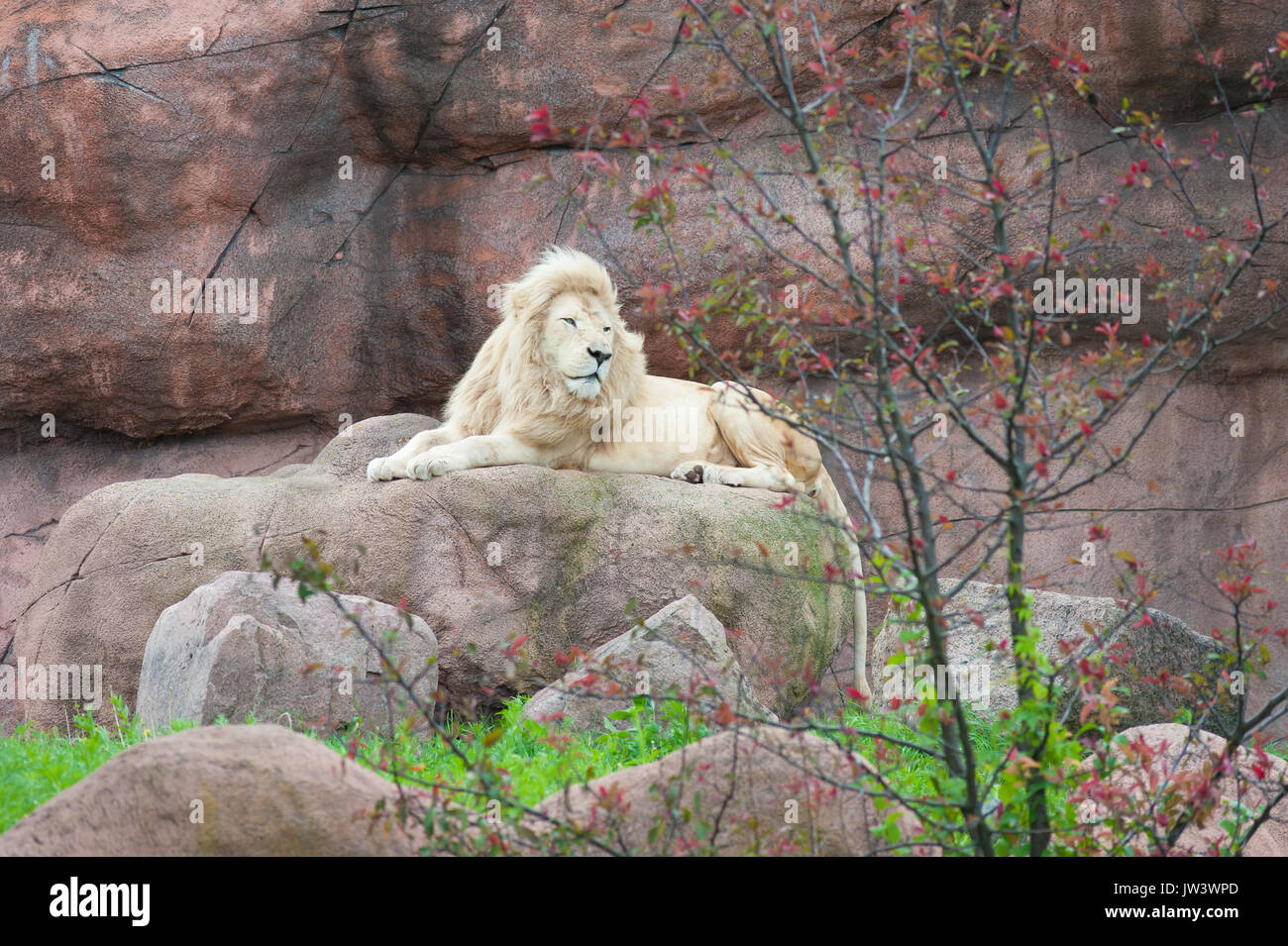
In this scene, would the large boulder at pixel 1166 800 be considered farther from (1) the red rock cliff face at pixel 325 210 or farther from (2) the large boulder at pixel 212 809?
(1) the red rock cliff face at pixel 325 210

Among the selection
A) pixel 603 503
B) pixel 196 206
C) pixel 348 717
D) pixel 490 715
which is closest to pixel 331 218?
pixel 196 206

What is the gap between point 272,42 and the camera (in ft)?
28.3

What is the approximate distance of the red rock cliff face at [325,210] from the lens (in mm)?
8461

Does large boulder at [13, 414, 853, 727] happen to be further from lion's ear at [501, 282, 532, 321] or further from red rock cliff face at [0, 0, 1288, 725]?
red rock cliff face at [0, 0, 1288, 725]

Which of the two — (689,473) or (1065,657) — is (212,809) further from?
(1065,657)

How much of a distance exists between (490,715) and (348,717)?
120cm

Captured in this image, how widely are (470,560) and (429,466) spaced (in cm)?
51

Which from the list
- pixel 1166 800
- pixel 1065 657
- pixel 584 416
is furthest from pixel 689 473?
pixel 1166 800

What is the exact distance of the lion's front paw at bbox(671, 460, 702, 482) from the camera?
23.6 ft

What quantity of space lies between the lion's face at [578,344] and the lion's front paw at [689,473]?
601 millimetres

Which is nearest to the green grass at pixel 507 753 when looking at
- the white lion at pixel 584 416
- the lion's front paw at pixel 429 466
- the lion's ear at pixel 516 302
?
the lion's front paw at pixel 429 466

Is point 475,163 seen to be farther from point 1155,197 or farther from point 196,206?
point 1155,197

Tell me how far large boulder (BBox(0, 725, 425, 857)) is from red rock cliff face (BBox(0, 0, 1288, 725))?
5463 mm
